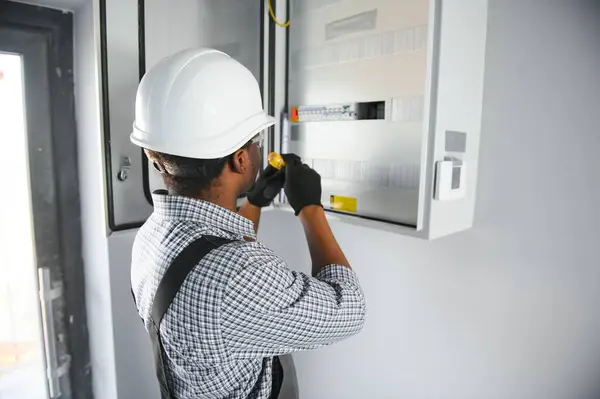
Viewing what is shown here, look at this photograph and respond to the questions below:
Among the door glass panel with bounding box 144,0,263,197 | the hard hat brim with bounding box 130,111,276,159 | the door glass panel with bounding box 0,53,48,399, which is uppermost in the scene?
the door glass panel with bounding box 144,0,263,197

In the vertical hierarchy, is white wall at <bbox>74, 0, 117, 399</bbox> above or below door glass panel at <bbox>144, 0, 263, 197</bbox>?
below

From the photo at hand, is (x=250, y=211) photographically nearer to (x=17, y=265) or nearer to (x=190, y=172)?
(x=190, y=172)

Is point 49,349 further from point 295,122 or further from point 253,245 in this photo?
point 295,122

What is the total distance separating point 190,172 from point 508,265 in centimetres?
85

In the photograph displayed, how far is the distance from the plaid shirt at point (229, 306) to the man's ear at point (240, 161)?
102 mm

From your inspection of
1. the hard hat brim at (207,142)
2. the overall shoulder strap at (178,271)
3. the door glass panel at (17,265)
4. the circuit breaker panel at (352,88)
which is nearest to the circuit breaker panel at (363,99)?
the circuit breaker panel at (352,88)

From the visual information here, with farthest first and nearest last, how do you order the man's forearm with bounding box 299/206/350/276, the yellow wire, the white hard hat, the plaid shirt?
the yellow wire → the man's forearm with bounding box 299/206/350/276 → the white hard hat → the plaid shirt

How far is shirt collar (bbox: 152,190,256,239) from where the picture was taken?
710 millimetres

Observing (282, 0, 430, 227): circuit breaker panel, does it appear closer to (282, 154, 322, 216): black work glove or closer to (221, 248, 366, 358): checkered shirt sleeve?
(282, 154, 322, 216): black work glove

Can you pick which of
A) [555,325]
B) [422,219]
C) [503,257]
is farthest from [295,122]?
[555,325]

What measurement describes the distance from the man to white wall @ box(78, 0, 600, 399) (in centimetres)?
45

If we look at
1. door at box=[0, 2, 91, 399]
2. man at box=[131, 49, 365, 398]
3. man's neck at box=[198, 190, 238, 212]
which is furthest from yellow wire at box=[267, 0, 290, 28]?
man's neck at box=[198, 190, 238, 212]

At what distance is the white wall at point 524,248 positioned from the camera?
0.88 meters

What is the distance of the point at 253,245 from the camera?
2.24 feet
